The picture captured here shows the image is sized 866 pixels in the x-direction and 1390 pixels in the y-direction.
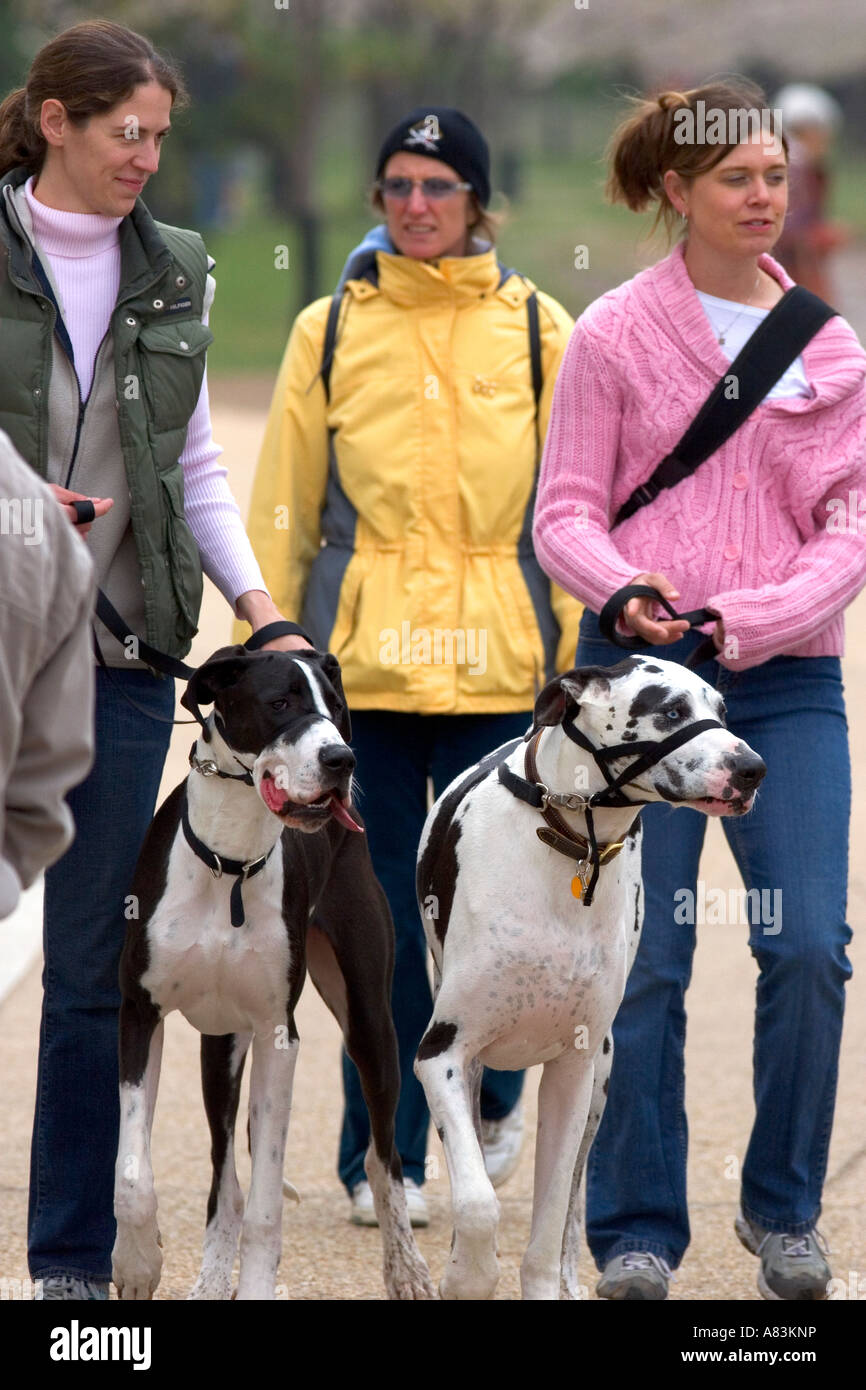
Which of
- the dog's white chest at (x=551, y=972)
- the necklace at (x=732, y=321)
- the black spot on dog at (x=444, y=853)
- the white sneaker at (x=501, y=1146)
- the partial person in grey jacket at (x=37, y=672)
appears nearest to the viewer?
the partial person in grey jacket at (x=37, y=672)

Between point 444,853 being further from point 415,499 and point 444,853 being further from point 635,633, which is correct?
point 415,499

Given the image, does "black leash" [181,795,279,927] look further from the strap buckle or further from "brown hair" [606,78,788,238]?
"brown hair" [606,78,788,238]

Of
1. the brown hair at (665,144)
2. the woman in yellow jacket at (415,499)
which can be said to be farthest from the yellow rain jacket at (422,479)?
the brown hair at (665,144)

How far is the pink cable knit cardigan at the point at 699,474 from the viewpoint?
14.6ft

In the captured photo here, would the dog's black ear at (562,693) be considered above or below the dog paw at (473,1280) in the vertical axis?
above

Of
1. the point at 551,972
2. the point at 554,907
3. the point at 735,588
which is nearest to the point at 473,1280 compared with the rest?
the point at 551,972

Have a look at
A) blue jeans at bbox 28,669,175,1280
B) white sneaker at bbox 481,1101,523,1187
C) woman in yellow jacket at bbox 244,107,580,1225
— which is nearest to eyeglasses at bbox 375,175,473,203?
woman in yellow jacket at bbox 244,107,580,1225

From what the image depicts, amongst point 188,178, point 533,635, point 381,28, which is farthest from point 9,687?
point 381,28

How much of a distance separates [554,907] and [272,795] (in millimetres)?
657

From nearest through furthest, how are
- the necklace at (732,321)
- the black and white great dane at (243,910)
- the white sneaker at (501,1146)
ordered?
the black and white great dane at (243,910), the necklace at (732,321), the white sneaker at (501,1146)

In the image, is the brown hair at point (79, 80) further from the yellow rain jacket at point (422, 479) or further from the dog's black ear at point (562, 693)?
the dog's black ear at point (562, 693)

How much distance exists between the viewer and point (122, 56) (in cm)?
396

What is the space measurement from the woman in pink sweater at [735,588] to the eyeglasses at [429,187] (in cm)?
85

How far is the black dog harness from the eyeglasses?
191cm
